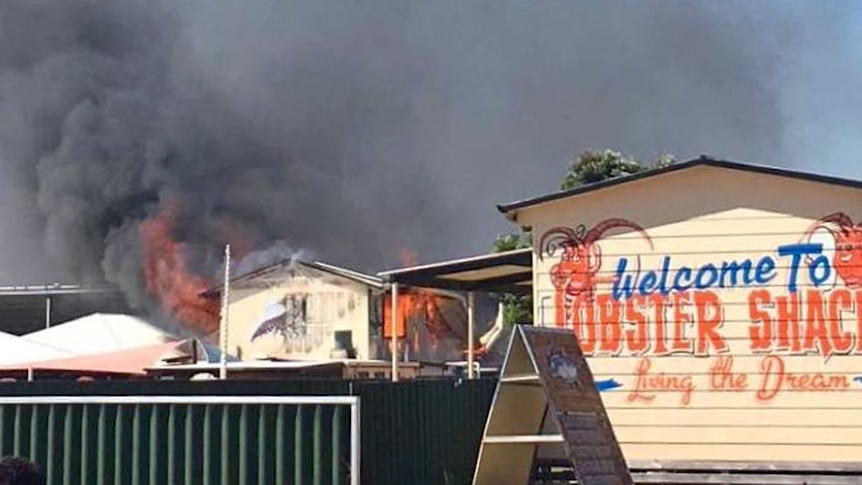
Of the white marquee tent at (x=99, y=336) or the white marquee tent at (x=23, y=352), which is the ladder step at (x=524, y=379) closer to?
the white marquee tent at (x=23, y=352)

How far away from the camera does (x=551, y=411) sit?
9695 millimetres

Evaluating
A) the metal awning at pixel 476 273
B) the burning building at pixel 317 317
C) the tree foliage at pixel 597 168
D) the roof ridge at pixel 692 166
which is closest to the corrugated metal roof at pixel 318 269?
the burning building at pixel 317 317

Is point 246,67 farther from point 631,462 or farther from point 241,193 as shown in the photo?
point 631,462

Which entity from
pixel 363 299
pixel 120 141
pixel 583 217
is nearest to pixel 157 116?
pixel 120 141

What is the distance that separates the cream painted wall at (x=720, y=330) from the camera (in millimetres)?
12289

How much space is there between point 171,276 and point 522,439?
39641mm

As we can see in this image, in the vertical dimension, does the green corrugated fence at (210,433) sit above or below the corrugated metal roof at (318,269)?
below

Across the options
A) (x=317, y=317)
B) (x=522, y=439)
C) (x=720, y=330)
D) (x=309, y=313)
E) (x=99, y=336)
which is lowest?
(x=522, y=439)

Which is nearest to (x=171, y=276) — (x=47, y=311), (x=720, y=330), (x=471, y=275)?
(x=47, y=311)

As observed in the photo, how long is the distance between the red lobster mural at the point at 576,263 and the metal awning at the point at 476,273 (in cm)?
69

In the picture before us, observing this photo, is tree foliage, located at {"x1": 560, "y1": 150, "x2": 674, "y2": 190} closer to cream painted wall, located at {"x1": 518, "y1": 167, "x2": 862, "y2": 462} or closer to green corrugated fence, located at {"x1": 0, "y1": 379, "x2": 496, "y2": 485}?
cream painted wall, located at {"x1": 518, "y1": 167, "x2": 862, "y2": 462}

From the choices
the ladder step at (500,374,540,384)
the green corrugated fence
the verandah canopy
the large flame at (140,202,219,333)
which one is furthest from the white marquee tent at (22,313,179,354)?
the large flame at (140,202,219,333)

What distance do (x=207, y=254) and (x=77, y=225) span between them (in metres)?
5.89

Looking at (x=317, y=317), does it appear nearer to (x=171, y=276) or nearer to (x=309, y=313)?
(x=309, y=313)
